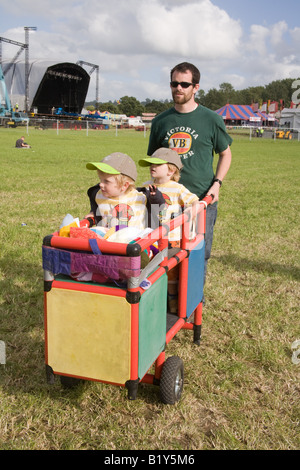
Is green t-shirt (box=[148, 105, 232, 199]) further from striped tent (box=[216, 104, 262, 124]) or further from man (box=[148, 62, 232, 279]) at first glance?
striped tent (box=[216, 104, 262, 124])

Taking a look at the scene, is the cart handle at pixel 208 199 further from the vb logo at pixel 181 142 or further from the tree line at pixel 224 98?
the tree line at pixel 224 98

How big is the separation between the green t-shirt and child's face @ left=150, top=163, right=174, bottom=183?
35cm

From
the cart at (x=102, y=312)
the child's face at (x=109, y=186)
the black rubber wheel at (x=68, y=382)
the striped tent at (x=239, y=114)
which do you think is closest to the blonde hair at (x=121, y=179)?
the child's face at (x=109, y=186)

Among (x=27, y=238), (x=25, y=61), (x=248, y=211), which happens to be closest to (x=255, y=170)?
(x=248, y=211)

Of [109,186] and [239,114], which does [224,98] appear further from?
[109,186]

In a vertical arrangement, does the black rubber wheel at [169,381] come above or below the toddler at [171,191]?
below

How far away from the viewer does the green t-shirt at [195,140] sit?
3.86m

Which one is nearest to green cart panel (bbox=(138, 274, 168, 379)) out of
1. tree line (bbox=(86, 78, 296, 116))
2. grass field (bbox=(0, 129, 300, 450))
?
grass field (bbox=(0, 129, 300, 450))

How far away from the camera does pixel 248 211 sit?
9.14m

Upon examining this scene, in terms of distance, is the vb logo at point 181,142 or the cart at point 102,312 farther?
the vb logo at point 181,142

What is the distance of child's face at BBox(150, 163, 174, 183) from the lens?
3.54 metres

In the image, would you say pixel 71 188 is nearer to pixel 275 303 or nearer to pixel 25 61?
pixel 275 303

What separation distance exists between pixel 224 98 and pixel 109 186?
132790 millimetres

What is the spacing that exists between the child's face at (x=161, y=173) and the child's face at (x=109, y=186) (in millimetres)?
453
